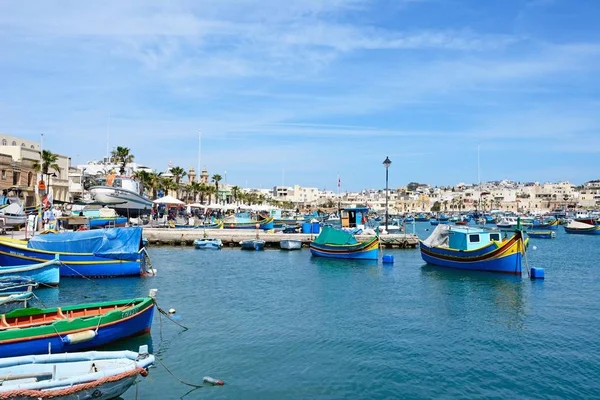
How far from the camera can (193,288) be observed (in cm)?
3422

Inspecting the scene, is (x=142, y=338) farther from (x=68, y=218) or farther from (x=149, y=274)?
(x=68, y=218)

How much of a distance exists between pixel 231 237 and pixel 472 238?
3224 cm

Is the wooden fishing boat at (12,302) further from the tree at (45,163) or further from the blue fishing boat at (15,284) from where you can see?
the tree at (45,163)

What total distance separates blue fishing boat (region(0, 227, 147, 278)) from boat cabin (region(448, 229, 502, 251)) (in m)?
27.9

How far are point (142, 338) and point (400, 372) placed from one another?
10.7m

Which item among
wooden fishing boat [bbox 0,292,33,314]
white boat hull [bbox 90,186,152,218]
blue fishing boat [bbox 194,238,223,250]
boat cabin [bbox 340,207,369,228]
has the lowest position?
wooden fishing boat [bbox 0,292,33,314]

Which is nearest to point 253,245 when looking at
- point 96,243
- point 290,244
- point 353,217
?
point 290,244

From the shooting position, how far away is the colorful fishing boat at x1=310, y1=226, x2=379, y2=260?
166ft

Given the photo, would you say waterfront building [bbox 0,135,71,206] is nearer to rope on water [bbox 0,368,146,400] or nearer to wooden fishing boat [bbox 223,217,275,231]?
wooden fishing boat [bbox 223,217,275,231]

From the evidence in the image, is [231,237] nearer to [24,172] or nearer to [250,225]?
[250,225]

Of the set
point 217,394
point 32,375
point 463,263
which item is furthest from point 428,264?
point 32,375

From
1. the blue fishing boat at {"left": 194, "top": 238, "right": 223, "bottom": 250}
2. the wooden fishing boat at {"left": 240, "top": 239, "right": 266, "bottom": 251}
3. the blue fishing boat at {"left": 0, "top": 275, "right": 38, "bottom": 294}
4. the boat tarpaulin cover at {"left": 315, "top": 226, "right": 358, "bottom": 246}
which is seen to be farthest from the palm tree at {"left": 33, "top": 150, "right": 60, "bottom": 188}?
the blue fishing boat at {"left": 0, "top": 275, "right": 38, "bottom": 294}

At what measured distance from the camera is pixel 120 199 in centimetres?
7081

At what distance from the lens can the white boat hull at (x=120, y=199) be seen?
2717 inches
